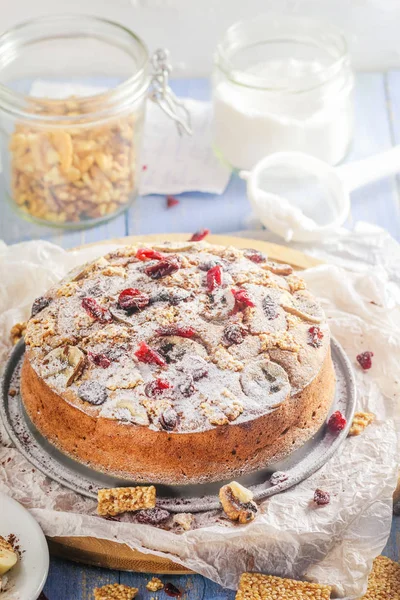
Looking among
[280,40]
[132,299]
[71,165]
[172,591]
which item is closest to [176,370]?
[132,299]

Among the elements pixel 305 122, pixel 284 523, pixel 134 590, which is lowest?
pixel 134 590

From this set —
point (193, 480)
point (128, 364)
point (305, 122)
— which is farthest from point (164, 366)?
point (305, 122)

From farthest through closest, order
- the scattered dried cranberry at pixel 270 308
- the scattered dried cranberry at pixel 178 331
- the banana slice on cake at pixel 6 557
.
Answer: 1. the scattered dried cranberry at pixel 270 308
2. the scattered dried cranberry at pixel 178 331
3. the banana slice on cake at pixel 6 557

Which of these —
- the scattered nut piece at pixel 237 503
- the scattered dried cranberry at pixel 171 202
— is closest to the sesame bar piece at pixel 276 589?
the scattered nut piece at pixel 237 503

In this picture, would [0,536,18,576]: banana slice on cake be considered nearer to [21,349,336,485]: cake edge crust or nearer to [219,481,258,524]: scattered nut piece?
[21,349,336,485]: cake edge crust

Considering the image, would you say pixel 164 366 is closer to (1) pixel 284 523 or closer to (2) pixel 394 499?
(1) pixel 284 523

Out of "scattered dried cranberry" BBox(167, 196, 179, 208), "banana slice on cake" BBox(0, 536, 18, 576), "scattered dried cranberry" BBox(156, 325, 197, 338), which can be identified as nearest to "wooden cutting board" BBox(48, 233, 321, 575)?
"banana slice on cake" BBox(0, 536, 18, 576)

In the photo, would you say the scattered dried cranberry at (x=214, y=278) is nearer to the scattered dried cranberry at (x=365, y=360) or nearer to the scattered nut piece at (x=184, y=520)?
the scattered dried cranberry at (x=365, y=360)
